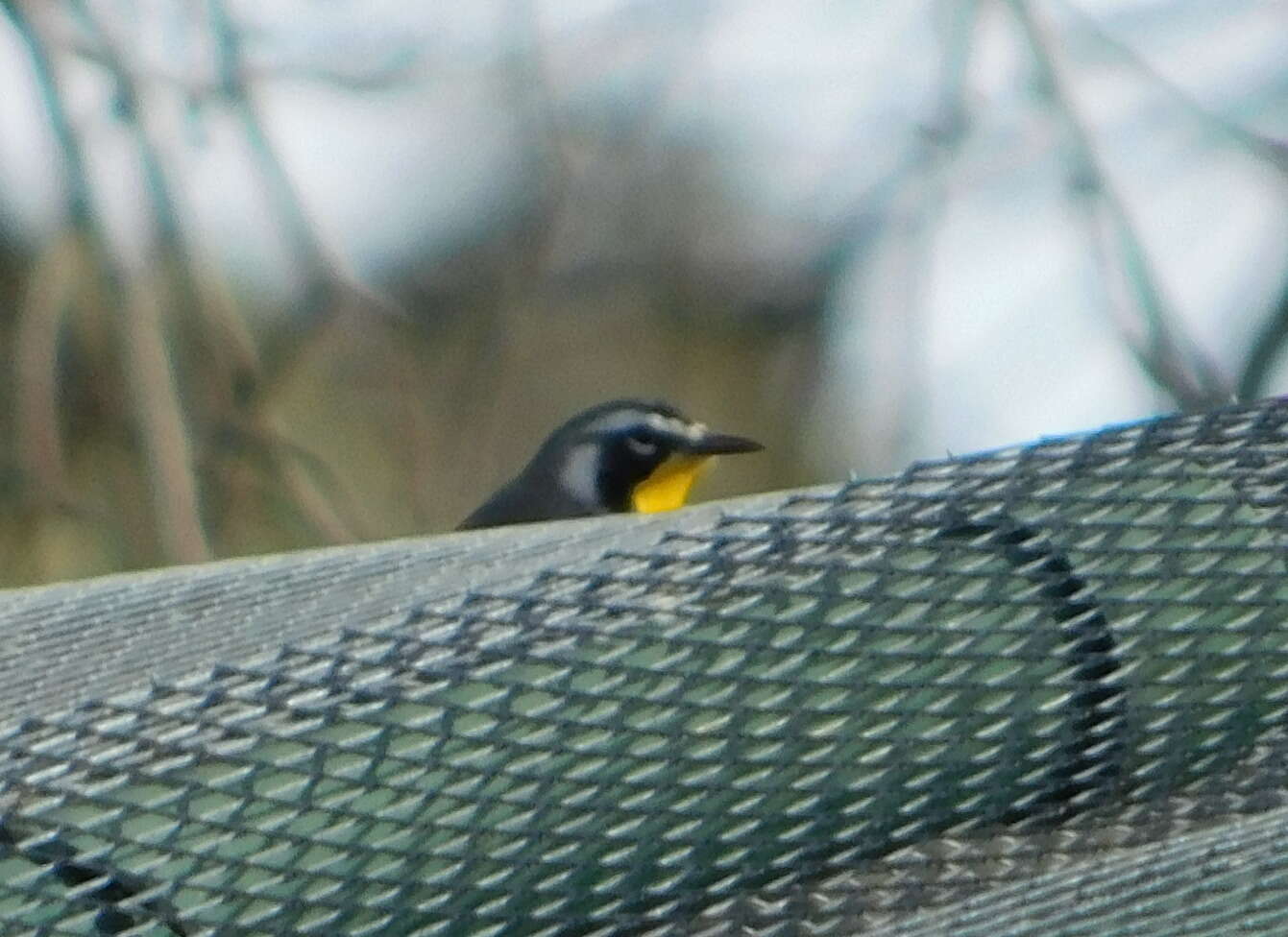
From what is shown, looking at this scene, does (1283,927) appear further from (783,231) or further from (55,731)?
(783,231)

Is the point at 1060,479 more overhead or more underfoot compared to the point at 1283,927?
more overhead

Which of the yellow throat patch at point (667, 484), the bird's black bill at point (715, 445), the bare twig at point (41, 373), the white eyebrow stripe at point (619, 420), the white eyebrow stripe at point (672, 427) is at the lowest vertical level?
the yellow throat patch at point (667, 484)

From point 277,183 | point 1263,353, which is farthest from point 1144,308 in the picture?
point 277,183

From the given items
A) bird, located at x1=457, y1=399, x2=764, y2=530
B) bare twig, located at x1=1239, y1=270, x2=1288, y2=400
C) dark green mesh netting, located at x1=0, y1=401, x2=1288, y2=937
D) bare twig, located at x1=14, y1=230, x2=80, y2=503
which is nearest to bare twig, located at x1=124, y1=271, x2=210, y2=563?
bare twig, located at x1=14, y1=230, x2=80, y2=503

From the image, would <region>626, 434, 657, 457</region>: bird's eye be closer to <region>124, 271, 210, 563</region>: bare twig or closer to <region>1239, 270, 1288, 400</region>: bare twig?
<region>124, 271, 210, 563</region>: bare twig

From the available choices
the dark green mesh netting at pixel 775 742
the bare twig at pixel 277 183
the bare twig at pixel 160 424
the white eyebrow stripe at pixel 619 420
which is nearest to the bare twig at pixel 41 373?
the bare twig at pixel 160 424

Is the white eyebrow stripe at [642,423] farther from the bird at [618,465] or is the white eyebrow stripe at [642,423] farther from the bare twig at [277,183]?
the bare twig at [277,183]

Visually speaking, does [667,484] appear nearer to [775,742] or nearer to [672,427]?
[672,427]

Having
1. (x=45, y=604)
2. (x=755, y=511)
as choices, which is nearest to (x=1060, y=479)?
(x=755, y=511)
